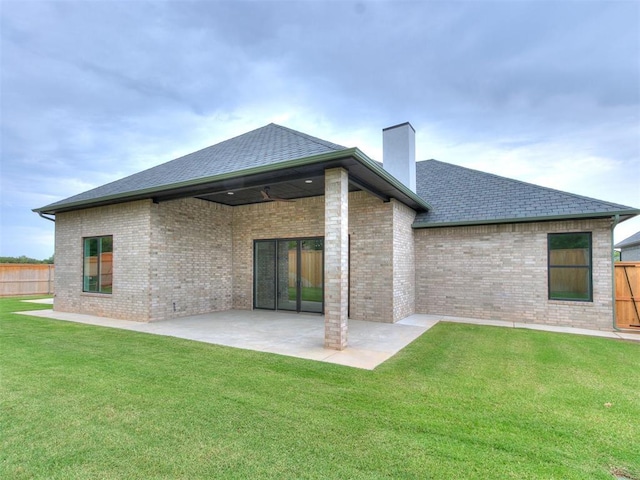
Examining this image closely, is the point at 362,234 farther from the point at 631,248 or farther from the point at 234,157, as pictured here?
the point at 631,248

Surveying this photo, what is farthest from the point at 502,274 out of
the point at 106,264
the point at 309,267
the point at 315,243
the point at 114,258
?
the point at 106,264

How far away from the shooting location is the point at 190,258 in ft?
32.2

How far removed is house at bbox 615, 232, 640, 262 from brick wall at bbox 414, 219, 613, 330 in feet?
48.7

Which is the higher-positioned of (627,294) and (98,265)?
(98,265)

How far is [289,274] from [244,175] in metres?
4.76

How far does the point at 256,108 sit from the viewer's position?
572 inches

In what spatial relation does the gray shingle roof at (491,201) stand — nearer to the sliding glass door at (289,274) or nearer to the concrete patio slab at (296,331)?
the concrete patio slab at (296,331)

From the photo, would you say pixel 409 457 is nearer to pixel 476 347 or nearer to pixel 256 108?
pixel 476 347

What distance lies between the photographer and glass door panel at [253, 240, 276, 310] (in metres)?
10.8

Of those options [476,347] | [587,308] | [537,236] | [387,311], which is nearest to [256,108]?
[387,311]

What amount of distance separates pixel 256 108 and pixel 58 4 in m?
7.48

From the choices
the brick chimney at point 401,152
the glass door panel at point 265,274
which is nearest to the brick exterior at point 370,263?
the glass door panel at point 265,274

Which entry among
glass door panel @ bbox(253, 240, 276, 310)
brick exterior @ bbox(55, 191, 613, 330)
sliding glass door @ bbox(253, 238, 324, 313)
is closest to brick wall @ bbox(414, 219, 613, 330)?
brick exterior @ bbox(55, 191, 613, 330)

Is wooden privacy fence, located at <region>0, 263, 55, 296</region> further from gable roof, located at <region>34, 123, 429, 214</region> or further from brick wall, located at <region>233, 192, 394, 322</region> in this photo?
brick wall, located at <region>233, 192, 394, 322</region>
